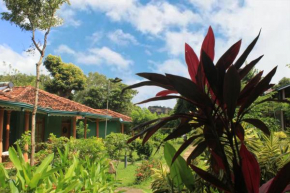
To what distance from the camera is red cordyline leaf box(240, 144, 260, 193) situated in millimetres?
905

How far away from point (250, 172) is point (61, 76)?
24.8m

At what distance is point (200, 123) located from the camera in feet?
3.47

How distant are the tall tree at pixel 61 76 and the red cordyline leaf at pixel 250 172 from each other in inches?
962

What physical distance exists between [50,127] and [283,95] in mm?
16929

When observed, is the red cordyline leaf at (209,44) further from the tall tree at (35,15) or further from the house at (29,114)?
the house at (29,114)

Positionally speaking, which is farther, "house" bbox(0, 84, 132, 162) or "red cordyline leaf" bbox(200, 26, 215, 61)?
"house" bbox(0, 84, 132, 162)

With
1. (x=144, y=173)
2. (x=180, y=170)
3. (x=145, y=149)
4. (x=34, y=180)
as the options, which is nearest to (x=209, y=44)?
(x=180, y=170)

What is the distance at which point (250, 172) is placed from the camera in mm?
916

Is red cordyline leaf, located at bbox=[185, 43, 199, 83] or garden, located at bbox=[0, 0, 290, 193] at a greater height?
red cordyline leaf, located at bbox=[185, 43, 199, 83]

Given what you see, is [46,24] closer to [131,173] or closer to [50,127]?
[131,173]

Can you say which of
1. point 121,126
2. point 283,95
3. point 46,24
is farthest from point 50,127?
point 283,95

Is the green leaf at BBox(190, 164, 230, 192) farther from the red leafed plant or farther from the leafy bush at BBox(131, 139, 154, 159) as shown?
the leafy bush at BBox(131, 139, 154, 159)

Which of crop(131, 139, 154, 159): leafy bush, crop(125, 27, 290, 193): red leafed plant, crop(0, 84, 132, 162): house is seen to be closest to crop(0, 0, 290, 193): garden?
crop(125, 27, 290, 193): red leafed plant

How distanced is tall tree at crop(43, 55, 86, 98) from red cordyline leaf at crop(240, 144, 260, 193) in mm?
24423
